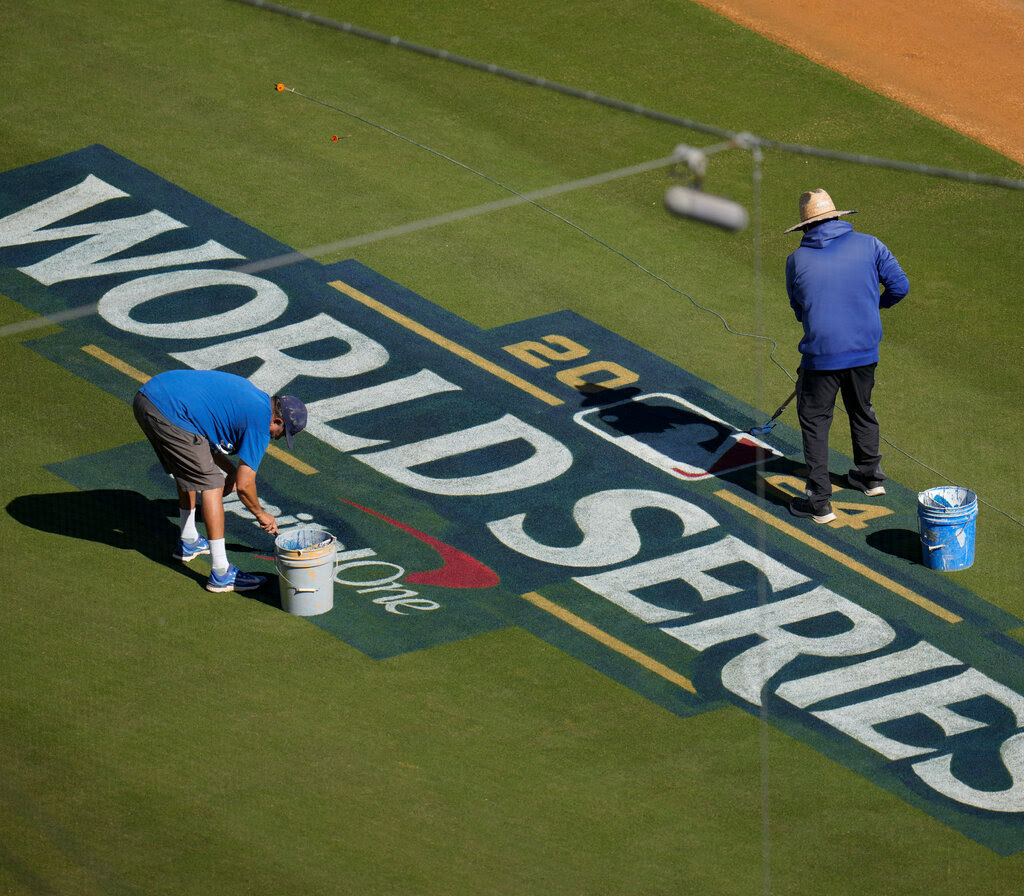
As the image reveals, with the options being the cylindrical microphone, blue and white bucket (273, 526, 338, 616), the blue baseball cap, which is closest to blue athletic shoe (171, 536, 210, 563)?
blue and white bucket (273, 526, 338, 616)

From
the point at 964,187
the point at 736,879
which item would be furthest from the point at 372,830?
the point at 964,187

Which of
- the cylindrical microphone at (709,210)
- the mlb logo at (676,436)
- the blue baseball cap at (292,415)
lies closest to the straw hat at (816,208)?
the mlb logo at (676,436)

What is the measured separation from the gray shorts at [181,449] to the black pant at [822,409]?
4.38m

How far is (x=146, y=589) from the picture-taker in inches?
537

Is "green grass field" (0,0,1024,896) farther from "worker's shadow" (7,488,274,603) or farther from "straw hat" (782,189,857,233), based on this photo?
"straw hat" (782,189,857,233)

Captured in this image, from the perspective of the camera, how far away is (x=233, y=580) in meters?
13.6

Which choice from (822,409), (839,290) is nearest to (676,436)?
(822,409)

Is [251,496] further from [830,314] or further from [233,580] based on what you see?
[830,314]

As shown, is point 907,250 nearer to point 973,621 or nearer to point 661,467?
point 661,467

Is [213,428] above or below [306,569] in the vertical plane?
above

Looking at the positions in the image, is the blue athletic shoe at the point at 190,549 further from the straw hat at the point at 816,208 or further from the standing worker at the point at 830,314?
the straw hat at the point at 816,208

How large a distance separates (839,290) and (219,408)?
4606 mm

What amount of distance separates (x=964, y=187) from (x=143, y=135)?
27.7 feet

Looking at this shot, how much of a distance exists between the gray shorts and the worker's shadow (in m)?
0.82
